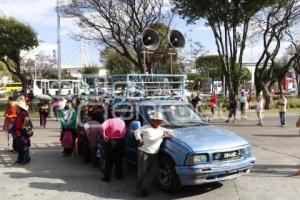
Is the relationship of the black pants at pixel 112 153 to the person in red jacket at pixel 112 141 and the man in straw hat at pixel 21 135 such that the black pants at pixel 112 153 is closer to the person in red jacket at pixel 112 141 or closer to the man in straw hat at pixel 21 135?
the person in red jacket at pixel 112 141

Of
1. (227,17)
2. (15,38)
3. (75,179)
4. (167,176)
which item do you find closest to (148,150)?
(167,176)

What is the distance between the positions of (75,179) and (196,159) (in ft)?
9.57

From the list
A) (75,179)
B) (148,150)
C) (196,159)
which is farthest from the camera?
(75,179)

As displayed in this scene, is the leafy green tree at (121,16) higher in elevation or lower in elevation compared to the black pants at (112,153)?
higher

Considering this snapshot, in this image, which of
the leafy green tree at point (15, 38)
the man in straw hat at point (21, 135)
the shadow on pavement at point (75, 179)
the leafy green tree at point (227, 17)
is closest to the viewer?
the shadow on pavement at point (75, 179)

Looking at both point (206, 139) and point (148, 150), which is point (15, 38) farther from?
point (206, 139)

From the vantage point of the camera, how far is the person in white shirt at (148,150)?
27.3 feet

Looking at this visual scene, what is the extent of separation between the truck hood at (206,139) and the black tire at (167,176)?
18.2 inches

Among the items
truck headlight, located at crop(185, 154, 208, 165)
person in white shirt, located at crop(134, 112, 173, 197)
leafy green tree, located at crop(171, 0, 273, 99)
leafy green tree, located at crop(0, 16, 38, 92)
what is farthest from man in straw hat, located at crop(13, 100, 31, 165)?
leafy green tree, located at crop(0, 16, 38, 92)

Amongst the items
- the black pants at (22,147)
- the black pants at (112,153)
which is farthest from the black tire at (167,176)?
the black pants at (22,147)

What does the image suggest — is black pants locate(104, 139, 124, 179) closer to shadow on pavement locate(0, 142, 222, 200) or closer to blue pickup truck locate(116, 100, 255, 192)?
shadow on pavement locate(0, 142, 222, 200)

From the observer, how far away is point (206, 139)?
8430 millimetres

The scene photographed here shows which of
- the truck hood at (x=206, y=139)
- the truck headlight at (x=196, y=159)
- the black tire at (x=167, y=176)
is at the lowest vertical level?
the black tire at (x=167, y=176)

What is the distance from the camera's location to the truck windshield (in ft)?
31.5
